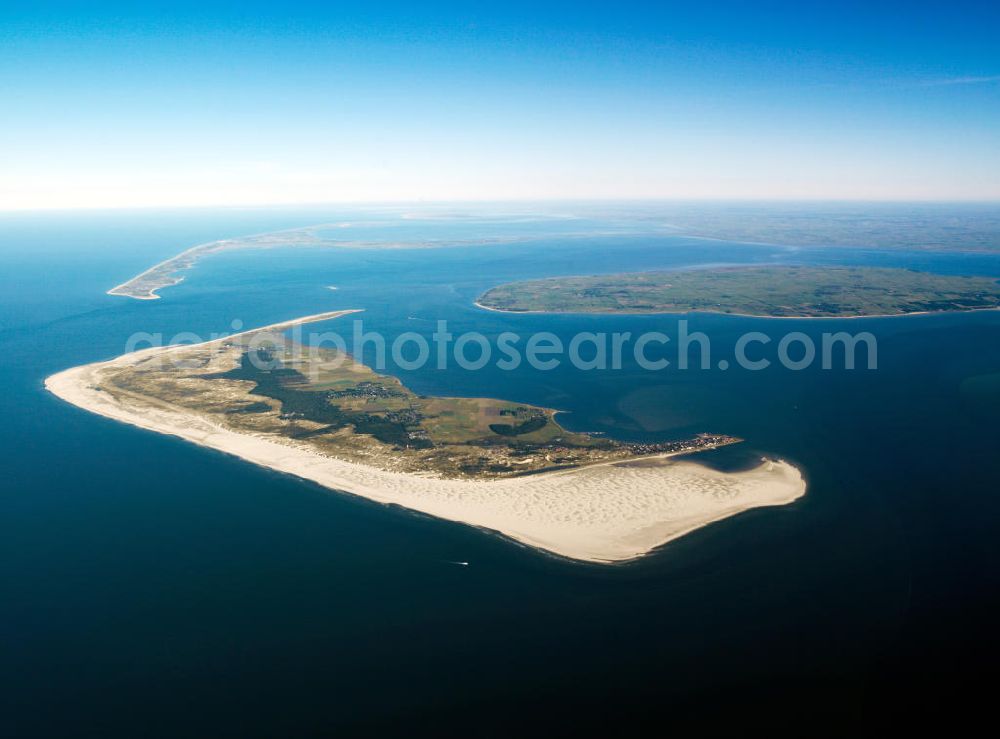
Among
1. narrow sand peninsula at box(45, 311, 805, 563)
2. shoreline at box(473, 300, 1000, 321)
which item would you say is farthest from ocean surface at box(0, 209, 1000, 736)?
shoreline at box(473, 300, 1000, 321)

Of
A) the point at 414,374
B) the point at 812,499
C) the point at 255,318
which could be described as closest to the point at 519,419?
the point at 414,374

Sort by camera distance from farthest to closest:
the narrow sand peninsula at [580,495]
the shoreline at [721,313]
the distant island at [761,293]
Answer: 1. the distant island at [761,293]
2. the shoreline at [721,313]
3. the narrow sand peninsula at [580,495]

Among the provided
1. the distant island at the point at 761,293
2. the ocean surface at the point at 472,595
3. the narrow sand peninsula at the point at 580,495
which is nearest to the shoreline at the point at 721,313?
the distant island at the point at 761,293

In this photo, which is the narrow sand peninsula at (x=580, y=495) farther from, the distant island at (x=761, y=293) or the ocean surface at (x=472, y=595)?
the distant island at (x=761, y=293)

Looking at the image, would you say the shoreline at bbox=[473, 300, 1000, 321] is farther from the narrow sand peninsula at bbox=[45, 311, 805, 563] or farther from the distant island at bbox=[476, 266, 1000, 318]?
the narrow sand peninsula at bbox=[45, 311, 805, 563]

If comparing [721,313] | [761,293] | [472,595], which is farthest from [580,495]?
[761,293]

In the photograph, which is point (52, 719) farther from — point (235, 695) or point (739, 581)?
point (739, 581)
